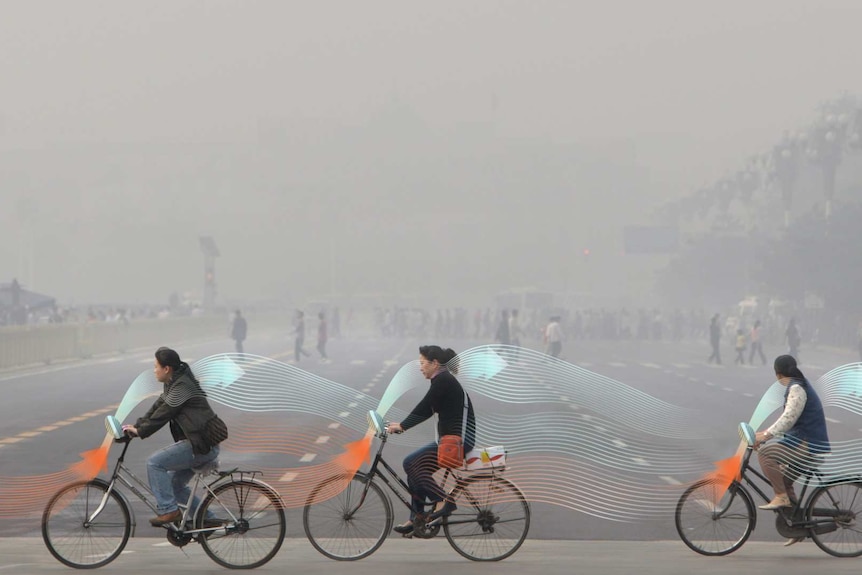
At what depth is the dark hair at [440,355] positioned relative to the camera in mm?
10523

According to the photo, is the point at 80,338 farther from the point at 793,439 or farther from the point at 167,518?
the point at 793,439

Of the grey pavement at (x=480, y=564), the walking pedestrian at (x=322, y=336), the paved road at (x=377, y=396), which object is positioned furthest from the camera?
the walking pedestrian at (x=322, y=336)

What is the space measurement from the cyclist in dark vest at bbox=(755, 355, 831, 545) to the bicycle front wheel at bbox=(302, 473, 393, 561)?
269 centimetres

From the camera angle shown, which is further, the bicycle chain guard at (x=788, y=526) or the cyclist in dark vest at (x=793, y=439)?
the bicycle chain guard at (x=788, y=526)

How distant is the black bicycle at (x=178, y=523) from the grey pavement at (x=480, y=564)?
139 millimetres

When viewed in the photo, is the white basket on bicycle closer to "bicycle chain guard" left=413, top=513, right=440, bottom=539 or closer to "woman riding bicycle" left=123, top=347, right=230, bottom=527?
"bicycle chain guard" left=413, top=513, right=440, bottom=539

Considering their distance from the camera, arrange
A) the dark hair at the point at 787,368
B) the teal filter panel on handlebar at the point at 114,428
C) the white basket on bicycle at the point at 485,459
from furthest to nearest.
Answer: the dark hair at the point at 787,368 < the white basket on bicycle at the point at 485,459 < the teal filter panel on handlebar at the point at 114,428

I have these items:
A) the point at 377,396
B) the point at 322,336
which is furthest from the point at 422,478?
the point at 322,336

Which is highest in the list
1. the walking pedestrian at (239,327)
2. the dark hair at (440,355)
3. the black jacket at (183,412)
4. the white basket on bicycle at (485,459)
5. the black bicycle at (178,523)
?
the dark hair at (440,355)

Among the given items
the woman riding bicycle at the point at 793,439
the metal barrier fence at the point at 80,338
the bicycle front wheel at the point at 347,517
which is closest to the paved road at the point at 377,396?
the metal barrier fence at the point at 80,338

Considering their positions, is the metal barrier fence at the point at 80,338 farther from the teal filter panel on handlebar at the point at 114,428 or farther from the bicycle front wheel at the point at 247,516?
the bicycle front wheel at the point at 247,516

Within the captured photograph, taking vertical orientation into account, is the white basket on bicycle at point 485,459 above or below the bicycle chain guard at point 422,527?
above

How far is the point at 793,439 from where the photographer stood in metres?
10.7

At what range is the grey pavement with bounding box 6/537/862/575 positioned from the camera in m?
10.2
